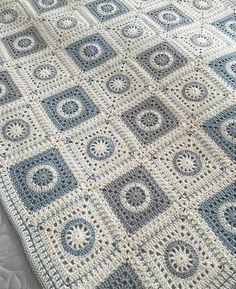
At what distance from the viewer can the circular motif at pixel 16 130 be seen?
790mm

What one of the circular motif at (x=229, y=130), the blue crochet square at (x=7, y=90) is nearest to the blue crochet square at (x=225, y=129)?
the circular motif at (x=229, y=130)

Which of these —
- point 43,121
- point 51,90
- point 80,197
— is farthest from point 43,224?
point 51,90

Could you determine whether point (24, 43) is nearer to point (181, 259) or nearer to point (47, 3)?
point (47, 3)

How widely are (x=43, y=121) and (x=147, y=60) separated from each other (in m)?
0.32

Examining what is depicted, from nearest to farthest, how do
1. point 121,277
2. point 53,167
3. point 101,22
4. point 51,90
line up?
1. point 121,277
2. point 53,167
3. point 51,90
4. point 101,22

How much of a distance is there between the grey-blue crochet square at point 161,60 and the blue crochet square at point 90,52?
9 cm

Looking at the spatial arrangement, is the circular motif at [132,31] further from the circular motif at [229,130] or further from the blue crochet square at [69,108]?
the circular motif at [229,130]

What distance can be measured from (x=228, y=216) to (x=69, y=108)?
42 cm

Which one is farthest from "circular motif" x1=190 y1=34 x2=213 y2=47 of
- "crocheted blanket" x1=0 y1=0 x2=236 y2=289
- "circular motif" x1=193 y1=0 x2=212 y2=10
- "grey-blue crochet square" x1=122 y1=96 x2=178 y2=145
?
"grey-blue crochet square" x1=122 y1=96 x2=178 y2=145

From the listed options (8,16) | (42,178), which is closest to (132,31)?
(8,16)

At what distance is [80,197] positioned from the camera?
0.70 metres

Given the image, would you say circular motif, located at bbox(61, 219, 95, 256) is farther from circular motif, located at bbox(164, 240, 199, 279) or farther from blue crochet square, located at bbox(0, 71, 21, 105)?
blue crochet square, located at bbox(0, 71, 21, 105)

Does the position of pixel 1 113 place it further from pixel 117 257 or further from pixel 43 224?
pixel 117 257

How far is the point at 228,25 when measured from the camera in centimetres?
Result: 103
